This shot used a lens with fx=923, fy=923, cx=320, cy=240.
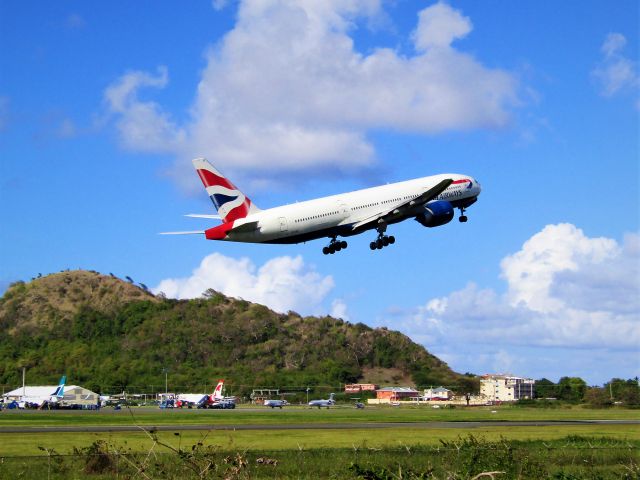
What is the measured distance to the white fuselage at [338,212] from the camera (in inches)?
3110

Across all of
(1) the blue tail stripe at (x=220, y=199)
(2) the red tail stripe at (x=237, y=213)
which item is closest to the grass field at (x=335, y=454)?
(2) the red tail stripe at (x=237, y=213)

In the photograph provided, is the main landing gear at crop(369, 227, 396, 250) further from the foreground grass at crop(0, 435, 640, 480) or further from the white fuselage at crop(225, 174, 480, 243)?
the foreground grass at crop(0, 435, 640, 480)

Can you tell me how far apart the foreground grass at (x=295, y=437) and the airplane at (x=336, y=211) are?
16899mm

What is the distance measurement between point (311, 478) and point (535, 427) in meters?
45.6

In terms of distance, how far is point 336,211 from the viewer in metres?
83.8

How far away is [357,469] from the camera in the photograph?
24.8 metres

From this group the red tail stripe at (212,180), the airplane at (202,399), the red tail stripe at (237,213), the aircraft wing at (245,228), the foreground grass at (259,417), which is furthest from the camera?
the airplane at (202,399)

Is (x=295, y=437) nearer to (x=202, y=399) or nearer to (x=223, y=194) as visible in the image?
(x=223, y=194)

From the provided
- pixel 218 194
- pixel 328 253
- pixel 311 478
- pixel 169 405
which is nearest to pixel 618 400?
pixel 169 405

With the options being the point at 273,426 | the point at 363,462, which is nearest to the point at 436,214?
the point at 273,426

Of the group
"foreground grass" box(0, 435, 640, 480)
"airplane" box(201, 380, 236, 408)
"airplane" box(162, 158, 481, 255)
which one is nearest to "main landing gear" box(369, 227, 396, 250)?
"airplane" box(162, 158, 481, 255)

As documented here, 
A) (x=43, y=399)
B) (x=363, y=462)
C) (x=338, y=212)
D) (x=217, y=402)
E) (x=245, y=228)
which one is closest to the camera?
(x=363, y=462)

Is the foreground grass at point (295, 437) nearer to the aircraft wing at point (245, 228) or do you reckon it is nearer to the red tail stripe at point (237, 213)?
the aircraft wing at point (245, 228)

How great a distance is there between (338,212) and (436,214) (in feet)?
37.2
